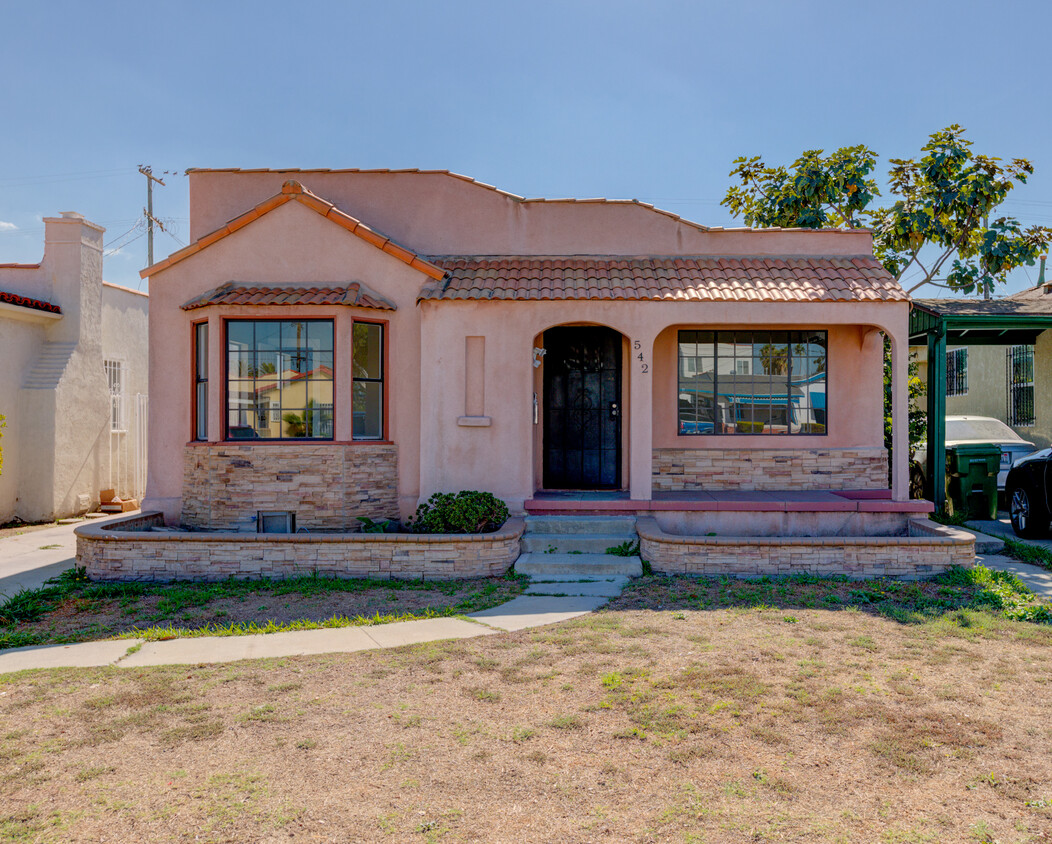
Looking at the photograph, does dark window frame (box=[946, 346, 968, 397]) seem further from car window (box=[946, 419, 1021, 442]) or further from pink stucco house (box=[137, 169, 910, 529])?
pink stucco house (box=[137, 169, 910, 529])

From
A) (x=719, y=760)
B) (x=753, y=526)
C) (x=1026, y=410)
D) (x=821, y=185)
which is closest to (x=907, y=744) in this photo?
(x=719, y=760)

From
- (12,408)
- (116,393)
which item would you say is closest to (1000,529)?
(12,408)

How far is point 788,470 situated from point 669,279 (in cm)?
335

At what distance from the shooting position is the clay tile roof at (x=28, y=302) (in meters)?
12.1

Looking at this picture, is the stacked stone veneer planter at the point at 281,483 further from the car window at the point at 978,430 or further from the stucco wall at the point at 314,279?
the car window at the point at 978,430

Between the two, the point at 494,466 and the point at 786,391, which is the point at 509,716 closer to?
the point at 494,466

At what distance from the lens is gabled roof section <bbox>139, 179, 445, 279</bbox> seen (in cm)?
984

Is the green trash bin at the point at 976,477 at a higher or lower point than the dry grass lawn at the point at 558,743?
higher

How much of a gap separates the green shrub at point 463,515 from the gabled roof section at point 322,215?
301 cm

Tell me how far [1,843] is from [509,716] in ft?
8.23

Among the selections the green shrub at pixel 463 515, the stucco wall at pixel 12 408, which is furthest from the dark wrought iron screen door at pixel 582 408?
the stucco wall at pixel 12 408

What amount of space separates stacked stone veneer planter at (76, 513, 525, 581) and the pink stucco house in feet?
3.83

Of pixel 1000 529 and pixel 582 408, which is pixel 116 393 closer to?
pixel 582 408

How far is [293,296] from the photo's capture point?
9523 millimetres
